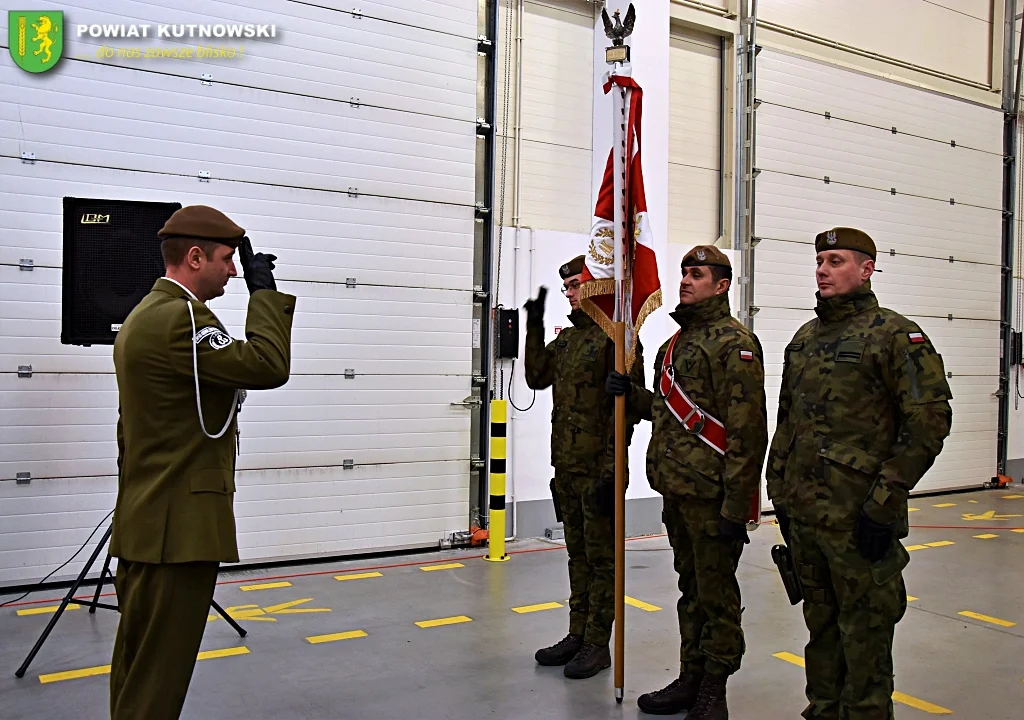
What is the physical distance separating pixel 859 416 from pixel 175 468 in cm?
229

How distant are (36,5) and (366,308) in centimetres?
295

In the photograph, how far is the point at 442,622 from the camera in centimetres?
511

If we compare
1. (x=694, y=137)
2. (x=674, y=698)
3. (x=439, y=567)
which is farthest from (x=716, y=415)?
(x=694, y=137)

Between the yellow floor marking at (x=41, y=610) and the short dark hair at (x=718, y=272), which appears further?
the yellow floor marking at (x=41, y=610)

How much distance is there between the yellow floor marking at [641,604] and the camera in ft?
18.0

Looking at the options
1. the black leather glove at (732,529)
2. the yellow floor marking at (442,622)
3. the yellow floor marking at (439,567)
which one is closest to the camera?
the black leather glove at (732,529)

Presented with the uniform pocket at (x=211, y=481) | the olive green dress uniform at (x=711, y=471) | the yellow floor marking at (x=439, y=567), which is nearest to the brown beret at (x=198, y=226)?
the uniform pocket at (x=211, y=481)

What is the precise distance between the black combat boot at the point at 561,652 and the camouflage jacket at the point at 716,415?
1064mm

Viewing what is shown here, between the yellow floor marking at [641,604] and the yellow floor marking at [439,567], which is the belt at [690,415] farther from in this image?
the yellow floor marking at [439,567]

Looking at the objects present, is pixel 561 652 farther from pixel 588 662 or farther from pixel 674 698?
pixel 674 698

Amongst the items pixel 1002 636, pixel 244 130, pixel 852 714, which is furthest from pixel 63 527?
pixel 1002 636

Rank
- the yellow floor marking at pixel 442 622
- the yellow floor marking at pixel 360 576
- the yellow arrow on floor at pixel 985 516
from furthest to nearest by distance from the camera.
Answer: the yellow arrow on floor at pixel 985 516
the yellow floor marking at pixel 360 576
the yellow floor marking at pixel 442 622

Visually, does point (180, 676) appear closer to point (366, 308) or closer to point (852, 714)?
point (852, 714)

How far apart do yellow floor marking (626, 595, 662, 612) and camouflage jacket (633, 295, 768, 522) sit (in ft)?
6.23
